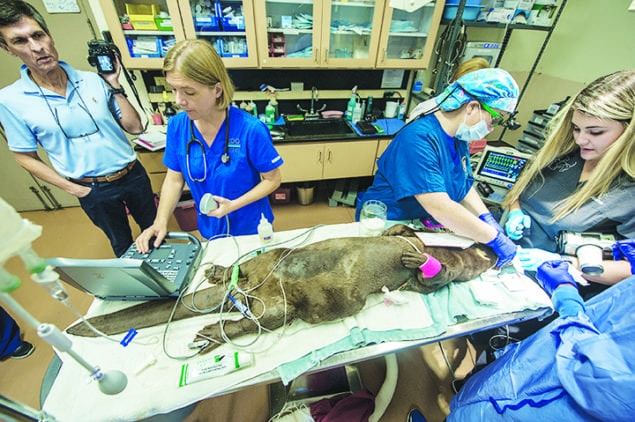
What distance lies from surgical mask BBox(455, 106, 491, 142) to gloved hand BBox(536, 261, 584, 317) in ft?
2.40

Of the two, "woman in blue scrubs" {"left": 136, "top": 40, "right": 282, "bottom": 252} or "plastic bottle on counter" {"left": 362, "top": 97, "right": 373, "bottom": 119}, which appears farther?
"plastic bottle on counter" {"left": 362, "top": 97, "right": 373, "bottom": 119}

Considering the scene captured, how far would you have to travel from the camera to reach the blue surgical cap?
1.18m

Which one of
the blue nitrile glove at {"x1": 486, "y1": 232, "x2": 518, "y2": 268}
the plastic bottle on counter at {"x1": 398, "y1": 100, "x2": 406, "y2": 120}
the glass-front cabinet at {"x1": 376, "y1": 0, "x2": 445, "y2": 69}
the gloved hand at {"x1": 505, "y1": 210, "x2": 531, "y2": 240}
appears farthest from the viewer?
the plastic bottle on counter at {"x1": 398, "y1": 100, "x2": 406, "y2": 120}

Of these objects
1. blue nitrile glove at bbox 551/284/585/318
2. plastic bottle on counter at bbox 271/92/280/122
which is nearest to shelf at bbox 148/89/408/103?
plastic bottle on counter at bbox 271/92/280/122

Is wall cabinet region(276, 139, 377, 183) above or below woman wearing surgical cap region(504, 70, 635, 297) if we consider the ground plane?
below

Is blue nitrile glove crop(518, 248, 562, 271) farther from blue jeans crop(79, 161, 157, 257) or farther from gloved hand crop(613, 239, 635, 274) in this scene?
blue jeans crop(79, 161, 157, 257)

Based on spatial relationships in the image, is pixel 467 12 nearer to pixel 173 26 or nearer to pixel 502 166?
pixel 502 166

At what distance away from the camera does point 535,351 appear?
3.25ft

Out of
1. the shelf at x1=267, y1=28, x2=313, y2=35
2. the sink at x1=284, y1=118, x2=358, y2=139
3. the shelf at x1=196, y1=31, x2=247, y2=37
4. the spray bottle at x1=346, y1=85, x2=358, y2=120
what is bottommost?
the sink at x1=284, y1=118, x2=358, y2=139

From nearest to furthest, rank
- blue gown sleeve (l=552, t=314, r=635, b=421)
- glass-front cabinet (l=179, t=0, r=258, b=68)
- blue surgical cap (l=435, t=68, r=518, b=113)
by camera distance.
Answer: blue gown sleeve (l=552, t=314, r=635, b=421) → blue surgical cap (l=435, t=68, r=518, b=113) → glass-front cabinet (l=179, t=0, r=258, b=68)

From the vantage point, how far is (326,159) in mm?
3010

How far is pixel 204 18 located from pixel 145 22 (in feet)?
1.63

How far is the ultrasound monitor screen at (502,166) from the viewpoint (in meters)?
2.22

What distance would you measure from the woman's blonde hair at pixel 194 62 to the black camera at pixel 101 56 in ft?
3.25
